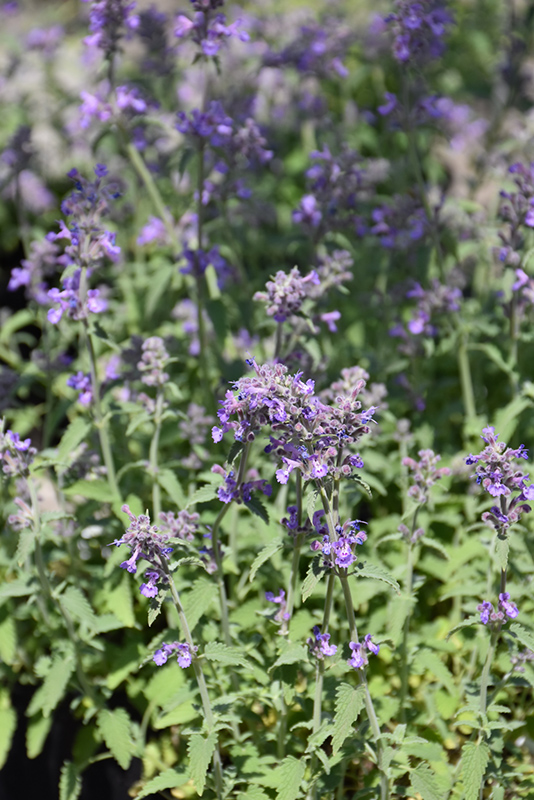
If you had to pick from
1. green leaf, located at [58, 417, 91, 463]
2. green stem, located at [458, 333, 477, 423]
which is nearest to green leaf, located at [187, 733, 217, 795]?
green leaf, located at [58, 417, 91, 463]

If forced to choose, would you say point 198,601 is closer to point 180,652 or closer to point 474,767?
point 180,652

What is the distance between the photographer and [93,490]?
14.2 feet

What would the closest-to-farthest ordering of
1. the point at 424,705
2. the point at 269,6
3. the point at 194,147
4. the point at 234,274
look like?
the point at 424,705
the point at 194,147
the point at 234,274
the point at 269,6

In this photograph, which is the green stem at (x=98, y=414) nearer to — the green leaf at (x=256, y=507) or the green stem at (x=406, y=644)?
the green leaf at (x=256, y=507)

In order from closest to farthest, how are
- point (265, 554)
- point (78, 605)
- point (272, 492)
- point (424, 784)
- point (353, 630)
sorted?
point (265, 554) → point (353, 630) → point (424, 784) → point (78, 605) → point (272, 492)

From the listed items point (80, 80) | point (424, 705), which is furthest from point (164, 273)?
point (80, 80)

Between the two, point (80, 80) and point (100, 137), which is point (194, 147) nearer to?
point (100, 137)

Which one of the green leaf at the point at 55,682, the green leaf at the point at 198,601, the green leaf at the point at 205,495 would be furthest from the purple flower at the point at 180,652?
the green leaf at the point at 55,682

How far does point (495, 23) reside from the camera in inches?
416

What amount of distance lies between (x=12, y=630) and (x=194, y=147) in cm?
298

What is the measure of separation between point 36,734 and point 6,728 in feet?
0.65

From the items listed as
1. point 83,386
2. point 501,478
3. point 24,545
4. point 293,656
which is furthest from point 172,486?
point 501,478

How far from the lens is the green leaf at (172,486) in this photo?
420 centimetres

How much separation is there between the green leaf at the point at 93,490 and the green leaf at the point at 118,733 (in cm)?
109
